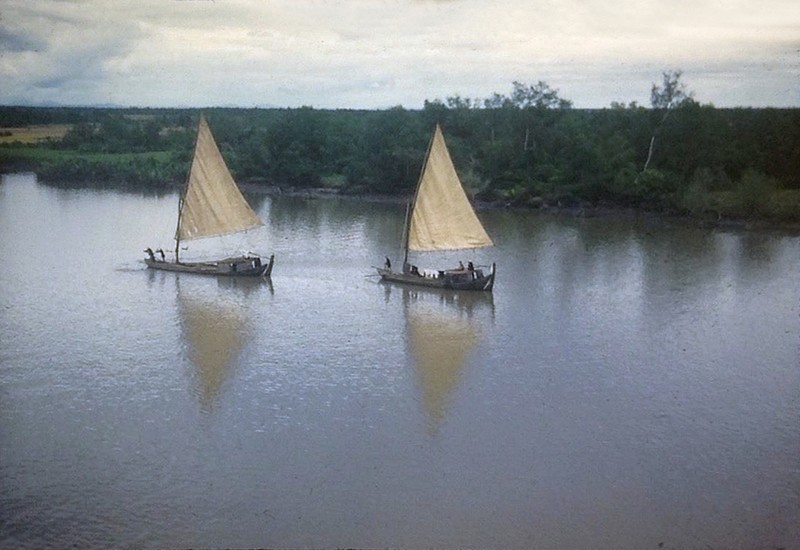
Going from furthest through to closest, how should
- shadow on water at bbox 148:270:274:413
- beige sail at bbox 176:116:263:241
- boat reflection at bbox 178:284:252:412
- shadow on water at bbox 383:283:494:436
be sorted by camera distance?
beige sail at bbox 176:116:263:241, shadow on water at bbox 148:270:274:413, boat reflection at bbox 178:284:252:412, shadow on water at bbox 383:283:494:436

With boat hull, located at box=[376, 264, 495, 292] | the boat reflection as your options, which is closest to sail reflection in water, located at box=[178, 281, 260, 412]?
the boat reflection

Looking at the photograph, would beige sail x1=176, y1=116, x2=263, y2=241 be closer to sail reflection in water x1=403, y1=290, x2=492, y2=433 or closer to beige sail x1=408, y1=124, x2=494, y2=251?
beige sail x1=408, y1=124, x2=494, y2=251

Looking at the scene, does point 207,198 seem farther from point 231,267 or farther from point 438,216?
point 438,216

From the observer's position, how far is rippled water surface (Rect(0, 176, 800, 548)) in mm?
12578

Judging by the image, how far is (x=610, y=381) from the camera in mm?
18562

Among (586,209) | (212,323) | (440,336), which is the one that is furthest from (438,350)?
(586,209)

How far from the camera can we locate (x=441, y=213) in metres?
28.6

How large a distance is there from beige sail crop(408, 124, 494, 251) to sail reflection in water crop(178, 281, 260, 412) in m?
6.88

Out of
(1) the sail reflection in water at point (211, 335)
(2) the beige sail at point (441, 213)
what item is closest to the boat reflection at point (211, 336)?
(1) the sail reflection in water at point (211, 335)

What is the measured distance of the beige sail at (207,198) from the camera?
2961 centimetres

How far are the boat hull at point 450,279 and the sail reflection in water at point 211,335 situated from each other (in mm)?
5461

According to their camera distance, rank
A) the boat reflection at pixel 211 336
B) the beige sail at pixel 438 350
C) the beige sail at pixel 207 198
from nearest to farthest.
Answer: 1. the beige sail at pixel 438 350
2. the boat reflection at pixel 211 336
3. the beige sail at pixel 207 198

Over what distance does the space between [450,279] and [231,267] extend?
303 inches

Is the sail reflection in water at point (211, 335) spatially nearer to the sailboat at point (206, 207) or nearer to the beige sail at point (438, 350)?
the sailboat at point (206, 207)
